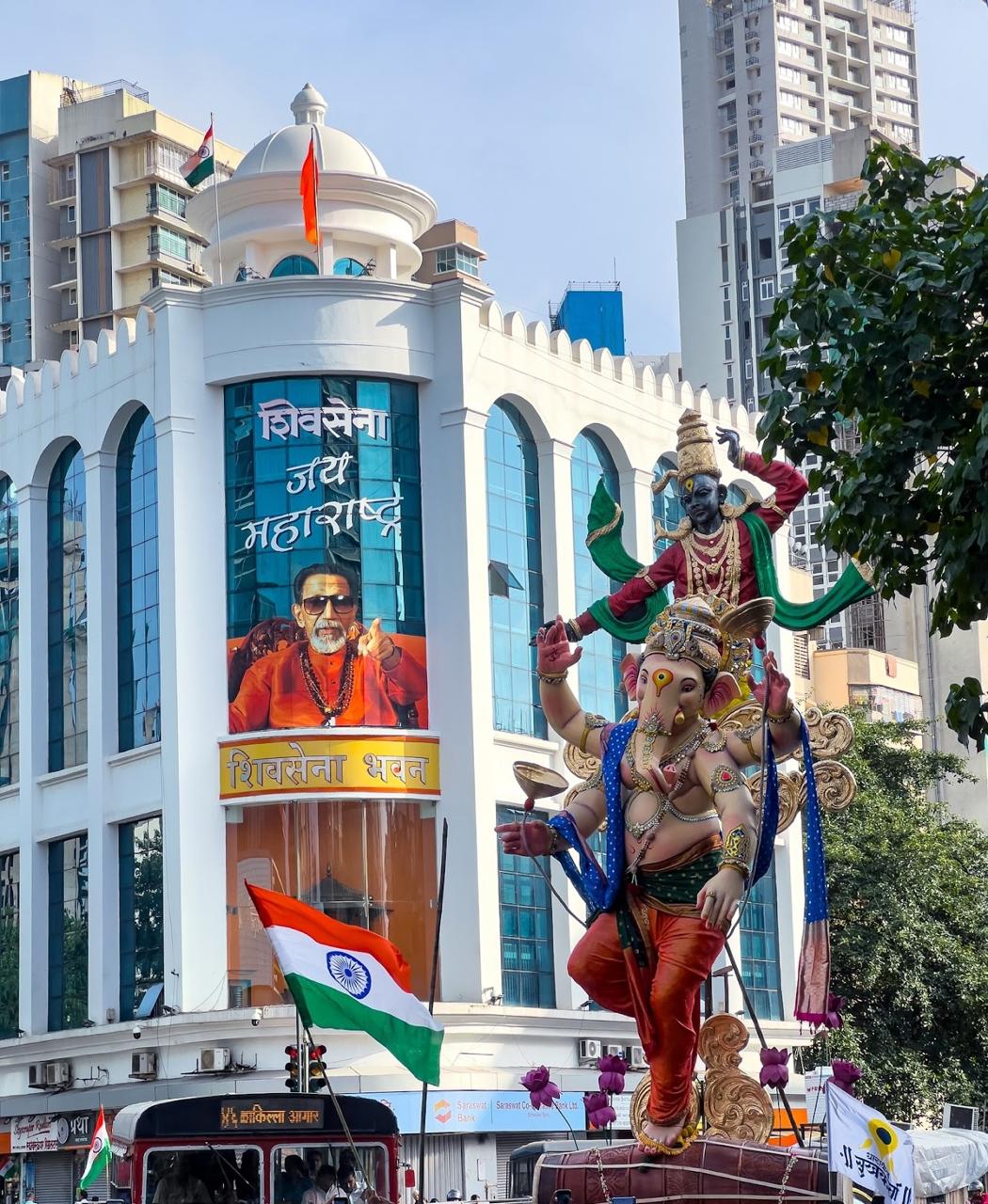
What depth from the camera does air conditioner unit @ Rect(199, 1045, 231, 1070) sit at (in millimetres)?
31141

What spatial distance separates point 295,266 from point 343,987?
22025 mm

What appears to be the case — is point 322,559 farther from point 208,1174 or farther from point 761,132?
point 761,132

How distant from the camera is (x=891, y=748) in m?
41.9

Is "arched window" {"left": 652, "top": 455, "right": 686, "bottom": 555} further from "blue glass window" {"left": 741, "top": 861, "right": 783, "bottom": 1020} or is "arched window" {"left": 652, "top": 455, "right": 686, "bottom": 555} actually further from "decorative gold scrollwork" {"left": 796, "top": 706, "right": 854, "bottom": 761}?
"decorative gold scrollwork" {"left": 796, "top": 706, "right": 854, "bottom": 761}

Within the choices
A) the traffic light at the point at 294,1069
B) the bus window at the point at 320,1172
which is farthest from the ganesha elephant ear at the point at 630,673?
the traffic light at the point at 294,1069

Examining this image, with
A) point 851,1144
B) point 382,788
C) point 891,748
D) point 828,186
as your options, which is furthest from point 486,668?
point 828,186

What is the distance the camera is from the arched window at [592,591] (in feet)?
116

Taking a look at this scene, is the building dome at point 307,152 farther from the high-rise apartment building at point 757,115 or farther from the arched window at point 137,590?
the high-rise apartment building at point 757,115

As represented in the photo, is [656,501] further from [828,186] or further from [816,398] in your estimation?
[828,186]

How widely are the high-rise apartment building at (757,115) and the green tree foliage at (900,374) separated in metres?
57.5

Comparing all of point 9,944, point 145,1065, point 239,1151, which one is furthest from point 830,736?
point 9,944

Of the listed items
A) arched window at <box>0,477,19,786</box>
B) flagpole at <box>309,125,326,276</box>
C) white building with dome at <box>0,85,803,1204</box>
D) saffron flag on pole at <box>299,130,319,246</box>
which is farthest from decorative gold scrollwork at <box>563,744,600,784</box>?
arched window at <box>0,477,19,786</box>

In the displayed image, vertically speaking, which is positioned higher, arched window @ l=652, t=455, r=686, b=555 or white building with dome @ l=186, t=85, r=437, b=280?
white building with dome @ l=186, t=85, r=437, b=280

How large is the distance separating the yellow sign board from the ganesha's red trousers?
17775 mm
